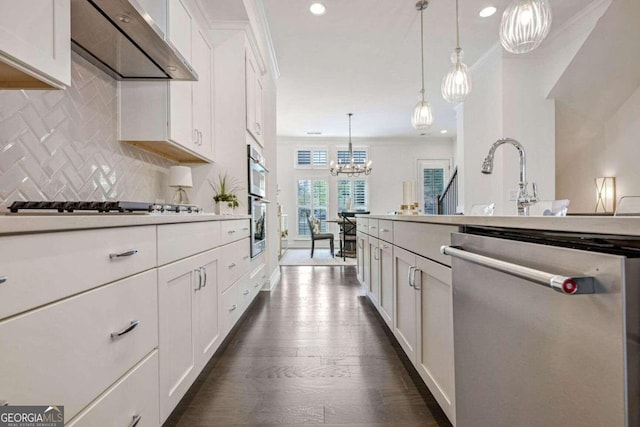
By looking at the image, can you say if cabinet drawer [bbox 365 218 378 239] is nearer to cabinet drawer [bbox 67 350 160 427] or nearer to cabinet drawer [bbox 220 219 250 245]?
cabinet drawer [bbox 220 219 250 245]

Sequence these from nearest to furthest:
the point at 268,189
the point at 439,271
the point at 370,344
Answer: the point at 439,271, the point at 370,344, the point at 268,189

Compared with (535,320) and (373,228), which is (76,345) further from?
(373,228)

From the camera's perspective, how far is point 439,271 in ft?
3.76

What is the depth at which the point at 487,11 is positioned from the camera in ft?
9.56

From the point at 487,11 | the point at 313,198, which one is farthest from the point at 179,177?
the point at 313,198

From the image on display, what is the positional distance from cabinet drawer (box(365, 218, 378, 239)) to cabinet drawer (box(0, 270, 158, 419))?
185 centimetres

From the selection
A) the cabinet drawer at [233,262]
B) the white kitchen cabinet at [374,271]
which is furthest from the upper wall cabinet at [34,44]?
the white kitchen cabinet at [374,271]

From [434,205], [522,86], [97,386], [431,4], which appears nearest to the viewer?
[97,386]

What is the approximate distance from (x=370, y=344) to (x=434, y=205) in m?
6.86

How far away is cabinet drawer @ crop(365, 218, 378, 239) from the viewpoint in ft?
8.12

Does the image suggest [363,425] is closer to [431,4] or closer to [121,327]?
[121,327]

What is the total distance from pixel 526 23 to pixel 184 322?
2728 millimetres

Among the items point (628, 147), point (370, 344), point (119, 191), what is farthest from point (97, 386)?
point (628, 147)

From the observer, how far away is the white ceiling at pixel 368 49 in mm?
2891
